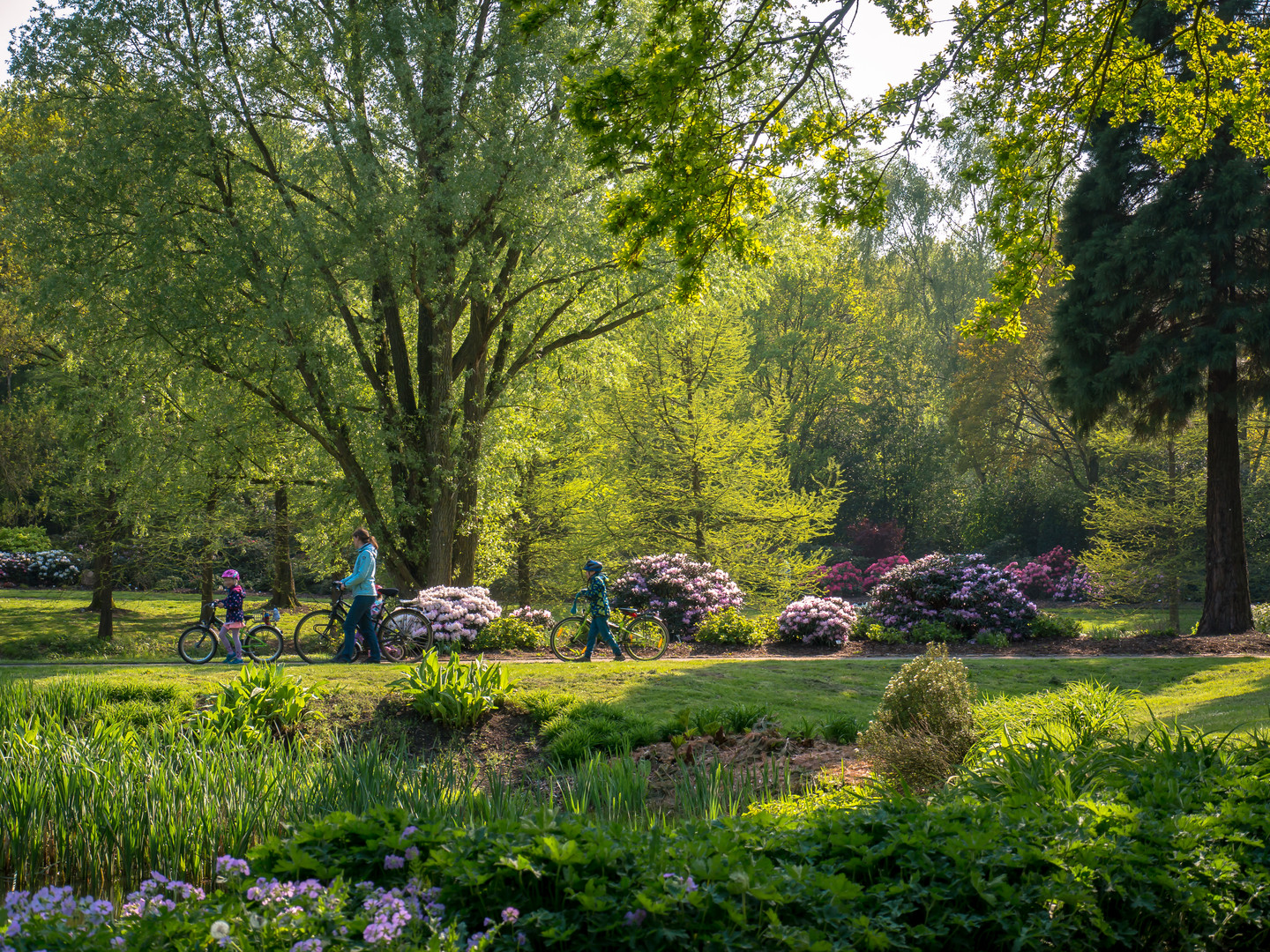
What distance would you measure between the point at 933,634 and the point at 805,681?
15.8ft

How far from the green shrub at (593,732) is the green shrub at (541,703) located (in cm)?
11

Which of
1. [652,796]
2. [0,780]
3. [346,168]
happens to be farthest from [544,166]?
[0,780]

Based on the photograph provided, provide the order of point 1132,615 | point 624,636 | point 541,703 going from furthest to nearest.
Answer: point 1132,615
point 624,636
point 541,703

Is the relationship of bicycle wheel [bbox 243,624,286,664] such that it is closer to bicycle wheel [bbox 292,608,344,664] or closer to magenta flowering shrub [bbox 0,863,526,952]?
bicycle wheel [bbox 292,608,344,664]

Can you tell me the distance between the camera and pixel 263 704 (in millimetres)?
6875

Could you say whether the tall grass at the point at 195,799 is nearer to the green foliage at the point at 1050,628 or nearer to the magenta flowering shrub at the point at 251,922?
→ the magenta flowering shrub at the point at 251,922

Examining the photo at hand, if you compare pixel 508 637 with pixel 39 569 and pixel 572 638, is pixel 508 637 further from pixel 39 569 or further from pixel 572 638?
pixel 39 569

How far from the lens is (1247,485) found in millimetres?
21891

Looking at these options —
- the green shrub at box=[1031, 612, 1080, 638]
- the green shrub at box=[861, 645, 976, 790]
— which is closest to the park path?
the green shrub at box=[1031, 612, 1080, 638]

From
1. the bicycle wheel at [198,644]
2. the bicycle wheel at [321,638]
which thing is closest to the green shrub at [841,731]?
the bicycle wheel at [321,638]

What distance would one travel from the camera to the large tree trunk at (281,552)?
61.4 feet

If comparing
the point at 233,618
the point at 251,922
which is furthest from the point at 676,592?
the point at 251,922

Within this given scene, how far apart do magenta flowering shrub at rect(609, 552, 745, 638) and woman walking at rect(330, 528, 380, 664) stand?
5772 mm

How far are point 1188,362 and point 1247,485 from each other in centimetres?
1127
